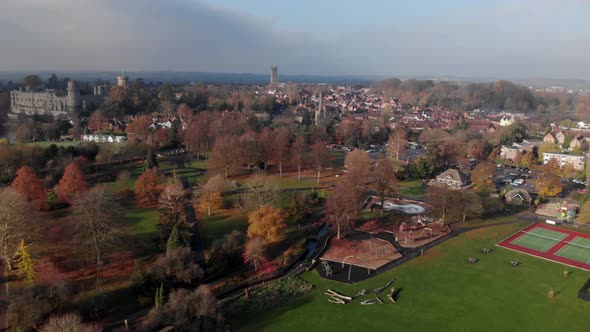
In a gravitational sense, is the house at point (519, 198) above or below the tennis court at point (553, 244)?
above

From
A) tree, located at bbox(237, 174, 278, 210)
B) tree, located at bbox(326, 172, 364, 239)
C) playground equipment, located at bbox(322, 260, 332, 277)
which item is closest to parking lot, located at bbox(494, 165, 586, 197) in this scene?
tree, located at bbox(326, 172, 364, 239)

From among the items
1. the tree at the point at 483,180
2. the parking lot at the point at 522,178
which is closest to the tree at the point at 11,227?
Result: the tree at the point at 483,180

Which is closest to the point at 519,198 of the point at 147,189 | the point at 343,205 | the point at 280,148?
the point at 343,205

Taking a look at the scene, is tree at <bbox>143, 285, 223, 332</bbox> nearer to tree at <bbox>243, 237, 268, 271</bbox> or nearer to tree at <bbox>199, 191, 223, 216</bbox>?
tree at <bbox>243, 237, 268, 271</bbox>

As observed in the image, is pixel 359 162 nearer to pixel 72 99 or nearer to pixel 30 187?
pixel 30 187

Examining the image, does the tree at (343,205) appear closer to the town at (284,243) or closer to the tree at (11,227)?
the town at (284,243)

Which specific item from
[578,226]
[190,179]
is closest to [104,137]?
[190,179]
